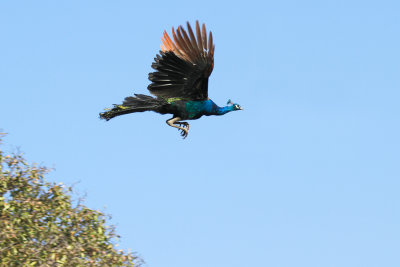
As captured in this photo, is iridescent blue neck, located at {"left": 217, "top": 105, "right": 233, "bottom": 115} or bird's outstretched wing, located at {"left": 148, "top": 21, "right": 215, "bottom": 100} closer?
bird's outstretched wing, located at {"left": 148, "top": 21, "right": 215, "bottom": 100}

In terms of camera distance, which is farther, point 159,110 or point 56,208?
point 56,208

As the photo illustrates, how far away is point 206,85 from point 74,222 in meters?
4.69

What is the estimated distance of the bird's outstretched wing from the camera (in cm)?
1841

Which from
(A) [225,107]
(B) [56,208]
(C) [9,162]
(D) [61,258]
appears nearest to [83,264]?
(D) [61,258]

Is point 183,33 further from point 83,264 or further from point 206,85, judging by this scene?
point 83,264

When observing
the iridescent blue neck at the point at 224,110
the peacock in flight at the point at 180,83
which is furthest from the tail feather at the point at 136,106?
the iridescent blue neck at the point at 224,110

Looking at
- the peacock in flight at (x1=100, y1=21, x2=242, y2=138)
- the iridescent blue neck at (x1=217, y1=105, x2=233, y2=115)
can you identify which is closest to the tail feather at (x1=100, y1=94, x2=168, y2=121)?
the peacock in flight at (x1=100, y1=21, x2=242, y2=138)

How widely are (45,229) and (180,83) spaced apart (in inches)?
183

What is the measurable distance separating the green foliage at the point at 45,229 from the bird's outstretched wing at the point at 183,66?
149 inches

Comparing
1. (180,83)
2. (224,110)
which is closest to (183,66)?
(180,83)

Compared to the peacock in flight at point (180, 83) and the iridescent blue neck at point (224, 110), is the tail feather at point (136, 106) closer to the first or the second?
the peacock in flight at point (180, 83)

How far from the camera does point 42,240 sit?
64.4ft

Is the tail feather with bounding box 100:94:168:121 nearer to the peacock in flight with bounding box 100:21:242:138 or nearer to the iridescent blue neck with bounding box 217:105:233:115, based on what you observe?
the peacock in flight with bounding box 100:21:242:138

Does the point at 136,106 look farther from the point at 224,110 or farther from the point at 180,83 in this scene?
the point at 224,110
